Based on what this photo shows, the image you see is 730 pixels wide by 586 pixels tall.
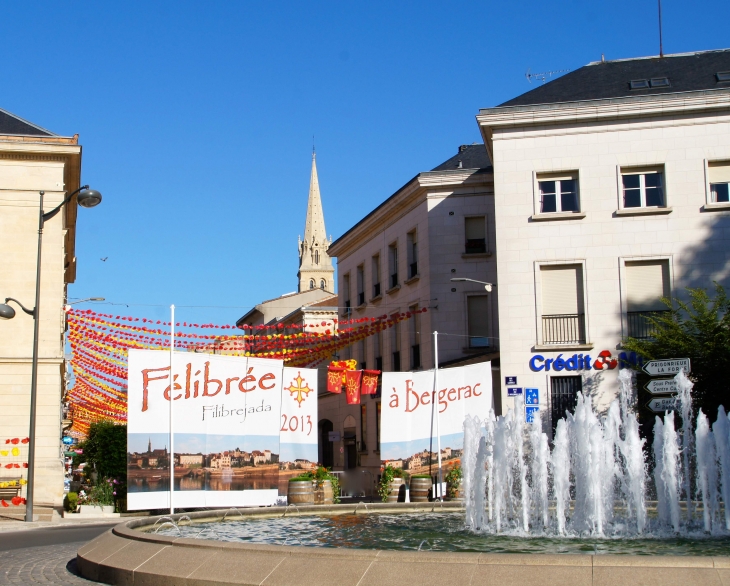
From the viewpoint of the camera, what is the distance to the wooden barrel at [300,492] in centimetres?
2353

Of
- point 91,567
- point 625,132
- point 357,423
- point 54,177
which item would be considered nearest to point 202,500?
point 91,567

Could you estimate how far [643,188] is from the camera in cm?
3045

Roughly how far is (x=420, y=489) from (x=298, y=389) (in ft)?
15.3

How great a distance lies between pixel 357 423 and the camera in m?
45.0

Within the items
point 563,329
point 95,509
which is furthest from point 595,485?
point 95,509

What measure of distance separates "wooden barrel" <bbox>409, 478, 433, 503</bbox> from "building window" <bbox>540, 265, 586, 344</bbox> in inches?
261

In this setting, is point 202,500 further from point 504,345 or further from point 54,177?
point 54,177

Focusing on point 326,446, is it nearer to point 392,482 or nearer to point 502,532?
point 392,482

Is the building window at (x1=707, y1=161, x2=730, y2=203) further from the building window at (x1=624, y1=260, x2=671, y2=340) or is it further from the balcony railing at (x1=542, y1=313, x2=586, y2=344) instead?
the balcony railing at (x1=542, y1=313, x2=586, y2=344)

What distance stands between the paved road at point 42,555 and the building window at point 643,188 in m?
18.7

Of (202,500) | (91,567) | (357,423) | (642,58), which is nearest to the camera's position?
(91,567)

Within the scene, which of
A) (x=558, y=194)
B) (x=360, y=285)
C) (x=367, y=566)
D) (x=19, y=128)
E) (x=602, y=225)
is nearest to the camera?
(x=367, y=566)

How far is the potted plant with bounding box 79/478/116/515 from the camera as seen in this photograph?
2700 centimetres

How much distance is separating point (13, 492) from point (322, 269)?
116372mm
